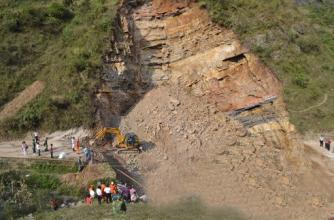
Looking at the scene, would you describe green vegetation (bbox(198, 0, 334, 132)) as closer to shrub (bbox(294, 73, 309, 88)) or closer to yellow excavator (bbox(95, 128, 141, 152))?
shrub (bbox(294, 73, 309, 88))

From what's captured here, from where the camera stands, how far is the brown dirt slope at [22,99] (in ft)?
88.8

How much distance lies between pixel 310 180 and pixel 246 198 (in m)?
4.13

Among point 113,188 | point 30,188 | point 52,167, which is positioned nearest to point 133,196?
point 113,188

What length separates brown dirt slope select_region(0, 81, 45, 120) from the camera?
88.8 feet

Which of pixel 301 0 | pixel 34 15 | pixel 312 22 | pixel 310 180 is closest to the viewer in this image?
pixel 310 180

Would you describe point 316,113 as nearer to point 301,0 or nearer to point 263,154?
point 263,154

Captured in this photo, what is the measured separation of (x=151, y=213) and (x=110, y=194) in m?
2.03

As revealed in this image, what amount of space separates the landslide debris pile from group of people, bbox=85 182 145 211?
1.41 metres

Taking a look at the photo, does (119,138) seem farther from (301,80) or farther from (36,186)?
(301,80)

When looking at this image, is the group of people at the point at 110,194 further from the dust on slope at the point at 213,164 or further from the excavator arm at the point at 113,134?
the excavator arm at the point at 113,134

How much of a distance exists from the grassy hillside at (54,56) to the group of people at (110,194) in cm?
586

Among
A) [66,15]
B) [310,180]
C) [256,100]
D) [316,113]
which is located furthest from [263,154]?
[66,15]

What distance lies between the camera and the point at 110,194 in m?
21.1

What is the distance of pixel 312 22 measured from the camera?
4275cm
